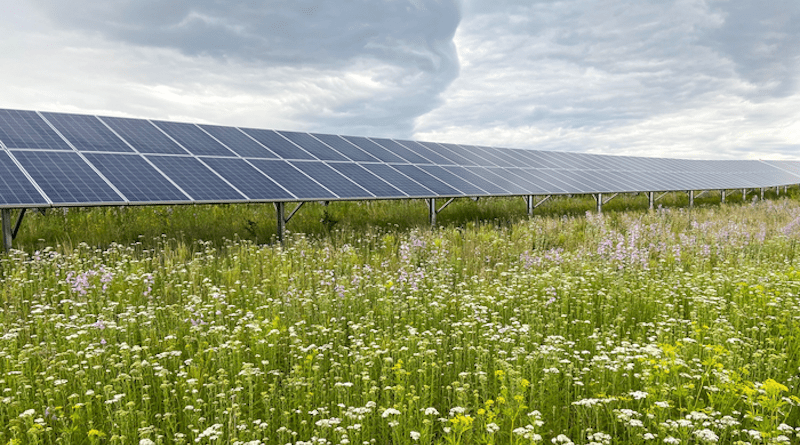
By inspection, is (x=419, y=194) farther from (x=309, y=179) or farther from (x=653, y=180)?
(x=653, y=180)

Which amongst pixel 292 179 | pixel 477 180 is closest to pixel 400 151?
pixel 477 180

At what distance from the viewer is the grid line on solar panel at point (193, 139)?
13619 millimetres

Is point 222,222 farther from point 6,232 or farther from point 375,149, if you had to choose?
point 375,149

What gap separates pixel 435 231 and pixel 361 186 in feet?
7.81

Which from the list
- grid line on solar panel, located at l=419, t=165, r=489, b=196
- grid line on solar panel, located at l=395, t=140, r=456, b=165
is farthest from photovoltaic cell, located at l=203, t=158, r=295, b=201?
grid line on solar panel, located at l=395, t=140, r=456, b=165

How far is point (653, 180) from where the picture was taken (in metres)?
26.3

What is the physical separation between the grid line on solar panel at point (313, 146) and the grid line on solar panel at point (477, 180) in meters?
4.32

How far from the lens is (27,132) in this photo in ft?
39.1

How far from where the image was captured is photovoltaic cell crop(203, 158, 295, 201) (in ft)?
36.5

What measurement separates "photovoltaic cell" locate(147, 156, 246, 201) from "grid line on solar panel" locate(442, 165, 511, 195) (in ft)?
27.2

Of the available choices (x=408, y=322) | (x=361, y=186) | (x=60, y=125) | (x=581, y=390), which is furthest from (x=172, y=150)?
(x=581, y=390)

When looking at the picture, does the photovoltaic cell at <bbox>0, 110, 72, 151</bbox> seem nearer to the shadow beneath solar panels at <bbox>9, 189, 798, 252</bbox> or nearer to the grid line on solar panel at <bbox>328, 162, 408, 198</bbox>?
the shadow beneath solar panels at <bbox>9, 189, 798, 252</bbox>

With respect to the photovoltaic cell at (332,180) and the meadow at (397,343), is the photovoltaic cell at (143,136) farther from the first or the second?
the photovoltaic cell at (332,180)

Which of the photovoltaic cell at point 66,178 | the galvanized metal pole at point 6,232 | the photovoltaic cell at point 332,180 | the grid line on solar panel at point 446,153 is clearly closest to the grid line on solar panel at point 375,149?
the grid line on solar panel at point 446,153
